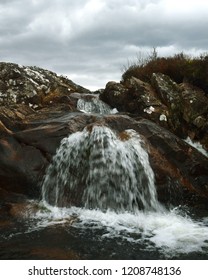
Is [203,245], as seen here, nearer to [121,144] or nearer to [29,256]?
[29,256]

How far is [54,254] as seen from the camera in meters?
6.63

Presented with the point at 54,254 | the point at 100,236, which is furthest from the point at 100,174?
the point at 54,254

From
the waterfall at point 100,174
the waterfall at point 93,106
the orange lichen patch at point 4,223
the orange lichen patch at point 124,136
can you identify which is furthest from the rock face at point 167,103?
the orange lichen patch at point 4,223

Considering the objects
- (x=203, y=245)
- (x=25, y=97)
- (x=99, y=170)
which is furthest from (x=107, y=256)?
(x=25, y=97)

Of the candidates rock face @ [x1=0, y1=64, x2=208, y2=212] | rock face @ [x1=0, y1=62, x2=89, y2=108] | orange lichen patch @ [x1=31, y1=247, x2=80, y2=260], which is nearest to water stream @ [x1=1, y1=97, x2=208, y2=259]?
orange lichen patch @ [x1=31, y1=247, x2=80, y2=260]

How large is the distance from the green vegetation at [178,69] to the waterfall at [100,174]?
576 centimetres

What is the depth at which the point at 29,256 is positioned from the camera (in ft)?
21.4

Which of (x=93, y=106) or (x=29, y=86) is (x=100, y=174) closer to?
(x=93, y=106)

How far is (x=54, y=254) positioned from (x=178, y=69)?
11263 mm

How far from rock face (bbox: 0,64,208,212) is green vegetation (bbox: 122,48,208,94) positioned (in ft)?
2.06

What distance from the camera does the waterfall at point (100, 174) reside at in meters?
9.55

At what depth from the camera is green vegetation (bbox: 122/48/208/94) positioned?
1487cm

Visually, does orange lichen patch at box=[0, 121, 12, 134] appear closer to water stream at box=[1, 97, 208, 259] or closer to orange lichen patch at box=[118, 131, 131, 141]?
water stream at box=[1, 97, 208, 259]

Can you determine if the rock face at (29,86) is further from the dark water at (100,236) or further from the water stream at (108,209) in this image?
the dark water at (100,236)
